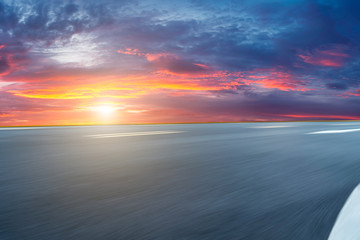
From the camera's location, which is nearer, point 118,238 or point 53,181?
point 118,238

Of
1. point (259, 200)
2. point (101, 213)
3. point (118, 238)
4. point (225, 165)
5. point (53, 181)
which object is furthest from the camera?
point (225, 165)

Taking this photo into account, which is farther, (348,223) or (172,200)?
(172,200)

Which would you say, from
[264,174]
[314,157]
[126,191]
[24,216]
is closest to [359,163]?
Result: [314,157]

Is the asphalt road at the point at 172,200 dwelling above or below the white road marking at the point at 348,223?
above

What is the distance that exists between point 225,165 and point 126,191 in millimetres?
2932

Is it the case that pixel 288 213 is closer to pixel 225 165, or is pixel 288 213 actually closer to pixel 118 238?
pixel 118 238

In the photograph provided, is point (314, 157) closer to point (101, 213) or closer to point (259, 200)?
point (259, 200)

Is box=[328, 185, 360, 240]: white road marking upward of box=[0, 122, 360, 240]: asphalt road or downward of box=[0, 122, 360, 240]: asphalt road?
downward

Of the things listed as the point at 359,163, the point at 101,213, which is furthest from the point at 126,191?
the point at 359,163

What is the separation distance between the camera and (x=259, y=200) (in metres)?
3.68

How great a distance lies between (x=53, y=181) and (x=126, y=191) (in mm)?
1492

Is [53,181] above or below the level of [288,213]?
above

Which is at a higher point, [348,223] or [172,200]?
[172,200]

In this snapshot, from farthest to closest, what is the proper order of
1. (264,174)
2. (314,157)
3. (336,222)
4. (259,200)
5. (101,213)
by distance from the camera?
A: 1. (314,157)
2. (264,174)
3. (259,200)
4. (101,213)
5. (336,222)
